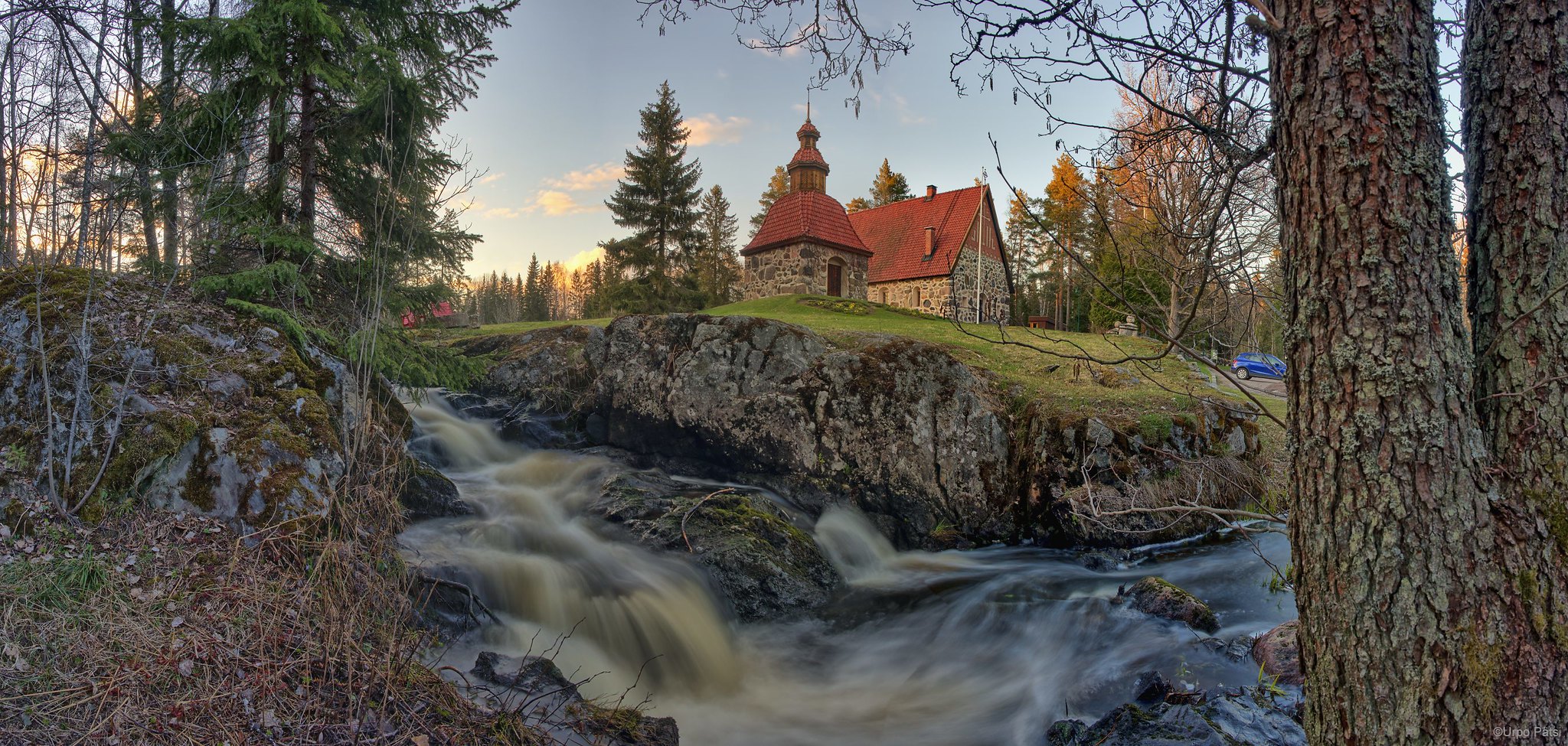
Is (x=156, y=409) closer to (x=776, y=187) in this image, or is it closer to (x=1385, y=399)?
(x=1385, y=399)

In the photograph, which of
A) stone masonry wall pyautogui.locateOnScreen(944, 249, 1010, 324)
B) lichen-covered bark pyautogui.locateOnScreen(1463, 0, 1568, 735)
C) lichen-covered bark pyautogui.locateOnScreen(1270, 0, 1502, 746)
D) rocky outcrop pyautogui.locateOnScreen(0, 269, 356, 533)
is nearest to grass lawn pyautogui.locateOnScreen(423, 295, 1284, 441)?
lichen-covered bark pyautogui.locateOnScreen(1270, 0, 1502, 746)

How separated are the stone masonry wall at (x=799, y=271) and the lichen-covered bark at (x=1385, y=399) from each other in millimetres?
25490

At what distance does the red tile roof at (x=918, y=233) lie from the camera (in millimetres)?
30328

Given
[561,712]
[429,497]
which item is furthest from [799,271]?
[561,712]

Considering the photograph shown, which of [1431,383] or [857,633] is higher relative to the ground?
[1431,383]

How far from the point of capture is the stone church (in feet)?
91.8

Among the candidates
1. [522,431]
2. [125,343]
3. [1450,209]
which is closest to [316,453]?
[125,343]

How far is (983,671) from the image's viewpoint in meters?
6.34

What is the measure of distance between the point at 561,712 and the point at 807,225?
24.7 m

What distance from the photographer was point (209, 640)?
11.4ft

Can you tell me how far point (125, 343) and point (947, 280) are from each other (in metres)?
27.1

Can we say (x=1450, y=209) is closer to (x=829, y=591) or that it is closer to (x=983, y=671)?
(x=983, y=671)

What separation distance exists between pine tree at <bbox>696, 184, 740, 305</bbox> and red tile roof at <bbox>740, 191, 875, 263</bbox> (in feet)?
45.4

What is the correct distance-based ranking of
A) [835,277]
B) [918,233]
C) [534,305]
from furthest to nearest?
1. [534,305]
2. [918,233]
3. [835,277]
